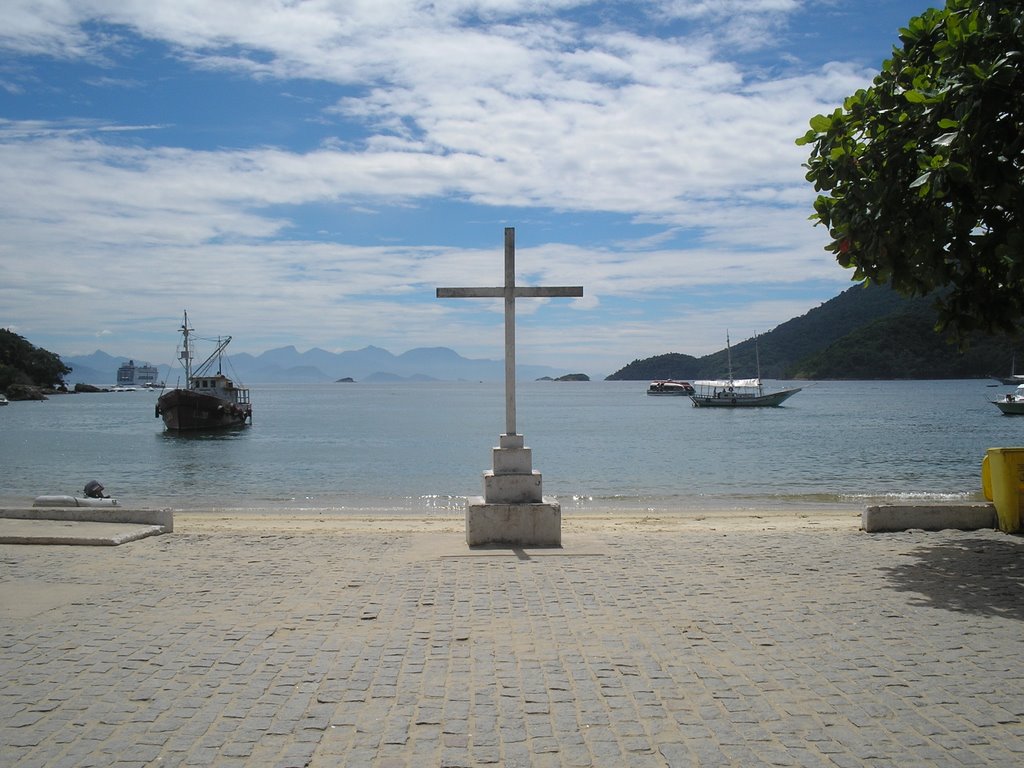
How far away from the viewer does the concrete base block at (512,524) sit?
32.2 feet

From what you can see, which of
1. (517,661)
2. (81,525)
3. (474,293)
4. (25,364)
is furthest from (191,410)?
(25,364)

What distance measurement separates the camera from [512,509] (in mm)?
9820

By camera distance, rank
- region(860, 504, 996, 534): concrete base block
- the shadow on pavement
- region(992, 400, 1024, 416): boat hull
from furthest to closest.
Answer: region(992, 400, 1024, 416): boat hull → region(860, 504, 996, 534): concrete base block → the shadow on pavement

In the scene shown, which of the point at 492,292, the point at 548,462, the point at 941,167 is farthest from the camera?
the point at 548,462

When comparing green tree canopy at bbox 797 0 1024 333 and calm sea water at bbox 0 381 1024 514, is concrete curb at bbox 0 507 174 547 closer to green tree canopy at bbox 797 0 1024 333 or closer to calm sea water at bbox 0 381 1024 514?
green tree canopy at bbox 797 0 1024 333

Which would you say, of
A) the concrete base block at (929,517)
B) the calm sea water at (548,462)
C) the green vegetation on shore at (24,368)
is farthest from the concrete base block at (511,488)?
the green vegetation on shore at (24,368)

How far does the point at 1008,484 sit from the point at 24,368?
167736mm

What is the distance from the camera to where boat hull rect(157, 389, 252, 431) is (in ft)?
216

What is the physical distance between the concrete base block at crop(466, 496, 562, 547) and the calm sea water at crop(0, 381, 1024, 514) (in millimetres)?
12852

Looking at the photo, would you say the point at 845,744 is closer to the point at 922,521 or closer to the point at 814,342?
the point at 922,521

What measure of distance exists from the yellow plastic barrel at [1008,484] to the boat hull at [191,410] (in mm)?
63193

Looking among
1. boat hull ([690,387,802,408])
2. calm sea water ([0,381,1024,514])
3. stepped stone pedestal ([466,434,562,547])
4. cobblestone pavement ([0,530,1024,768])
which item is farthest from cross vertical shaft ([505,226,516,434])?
boat hull ([690,387,802,408])

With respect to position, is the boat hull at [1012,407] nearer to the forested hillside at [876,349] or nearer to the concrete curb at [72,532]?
the forested hillside at [876,349]

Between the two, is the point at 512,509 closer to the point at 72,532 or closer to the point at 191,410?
the point at 72,532
